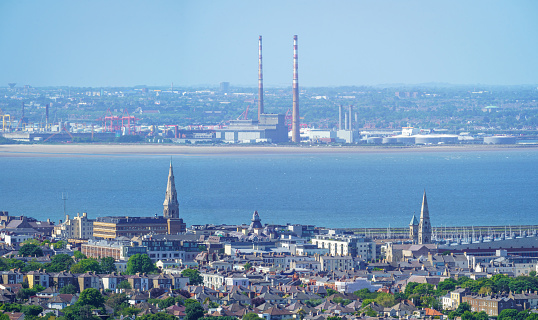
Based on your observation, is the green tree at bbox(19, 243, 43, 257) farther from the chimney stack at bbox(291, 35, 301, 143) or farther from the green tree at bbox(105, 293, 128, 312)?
the chimney stack at bbox(291, 35, 301, 143)

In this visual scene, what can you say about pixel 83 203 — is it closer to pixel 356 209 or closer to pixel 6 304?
pixel 356 209

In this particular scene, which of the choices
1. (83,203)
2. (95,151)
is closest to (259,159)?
(95,151)

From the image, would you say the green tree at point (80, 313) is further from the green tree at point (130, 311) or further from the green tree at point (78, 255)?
the green tree at point (78, 255)

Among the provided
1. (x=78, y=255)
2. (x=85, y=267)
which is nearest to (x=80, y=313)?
(x=85, y=267)

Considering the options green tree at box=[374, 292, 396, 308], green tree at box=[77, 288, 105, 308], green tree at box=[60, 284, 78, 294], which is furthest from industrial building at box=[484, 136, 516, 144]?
green tree at box=[77, 288, 105, 308]

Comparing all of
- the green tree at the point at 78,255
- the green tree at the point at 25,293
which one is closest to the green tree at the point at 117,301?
the green tree at the point at 25,293

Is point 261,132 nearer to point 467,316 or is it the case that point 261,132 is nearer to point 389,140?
point 389,140

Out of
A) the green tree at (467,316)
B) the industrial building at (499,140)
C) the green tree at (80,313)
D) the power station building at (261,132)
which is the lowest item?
the industrial building at (499,140)
